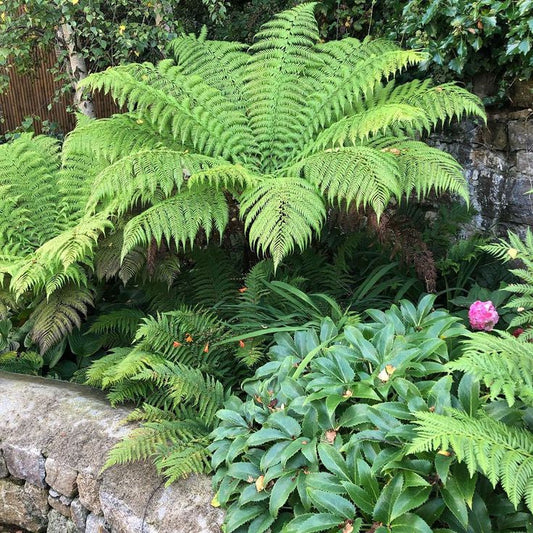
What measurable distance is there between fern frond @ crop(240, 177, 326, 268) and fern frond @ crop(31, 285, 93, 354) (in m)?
0.95

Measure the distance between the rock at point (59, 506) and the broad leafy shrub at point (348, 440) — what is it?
763mm

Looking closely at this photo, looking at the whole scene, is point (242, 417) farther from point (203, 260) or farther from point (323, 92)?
point (323, 92)

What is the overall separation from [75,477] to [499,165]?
2.50 meters

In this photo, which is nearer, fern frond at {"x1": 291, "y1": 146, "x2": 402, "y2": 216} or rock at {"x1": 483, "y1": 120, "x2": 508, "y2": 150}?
fern frond at {"x1": 291, "y1": 146, "x2": 402, "y2": 216}

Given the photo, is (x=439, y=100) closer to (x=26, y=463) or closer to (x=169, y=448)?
(x=169, y=448)

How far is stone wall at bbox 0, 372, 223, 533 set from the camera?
1726mm

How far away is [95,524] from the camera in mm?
1978

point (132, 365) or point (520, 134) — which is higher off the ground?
point (520, 134)

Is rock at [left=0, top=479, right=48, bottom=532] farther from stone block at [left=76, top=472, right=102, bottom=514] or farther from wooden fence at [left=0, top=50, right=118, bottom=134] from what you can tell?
wooden fence at [left=0, top=50, right=118, bottom=134]

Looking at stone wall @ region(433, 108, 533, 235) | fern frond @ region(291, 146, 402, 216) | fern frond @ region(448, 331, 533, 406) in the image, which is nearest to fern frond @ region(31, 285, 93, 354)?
fern frond @ region(291, 146, 402, 216)

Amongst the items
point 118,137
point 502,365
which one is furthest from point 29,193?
point 502,365

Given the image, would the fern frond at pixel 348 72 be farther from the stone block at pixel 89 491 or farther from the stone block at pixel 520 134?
the stone block at pixel 89 491

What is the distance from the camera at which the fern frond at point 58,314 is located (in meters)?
2.49

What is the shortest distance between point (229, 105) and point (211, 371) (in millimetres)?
1267
